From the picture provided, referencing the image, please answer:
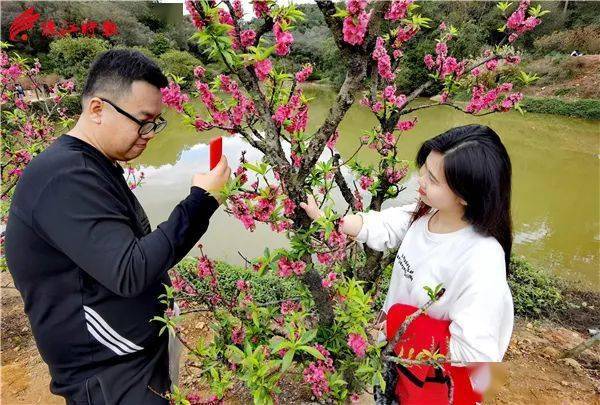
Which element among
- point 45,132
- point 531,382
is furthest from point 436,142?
point 45,132

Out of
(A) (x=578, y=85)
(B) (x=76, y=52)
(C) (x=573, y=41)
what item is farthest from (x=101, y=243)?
(C) (x=573, y=41)

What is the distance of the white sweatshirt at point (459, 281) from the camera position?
1.31 m

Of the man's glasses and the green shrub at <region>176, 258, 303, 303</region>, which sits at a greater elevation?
the man's glasses

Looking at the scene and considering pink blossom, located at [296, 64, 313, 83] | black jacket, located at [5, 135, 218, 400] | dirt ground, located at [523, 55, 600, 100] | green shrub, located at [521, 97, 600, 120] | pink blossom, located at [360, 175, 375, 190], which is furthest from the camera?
dirt ground, located at [523, 55, 600, 100]

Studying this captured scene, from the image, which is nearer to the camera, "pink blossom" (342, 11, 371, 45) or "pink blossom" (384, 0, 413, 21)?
"pink blossom" (342, 11, 371, 45)

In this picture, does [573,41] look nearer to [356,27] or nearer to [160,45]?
[160,45]

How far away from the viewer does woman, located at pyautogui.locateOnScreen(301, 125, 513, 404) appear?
1345 mm

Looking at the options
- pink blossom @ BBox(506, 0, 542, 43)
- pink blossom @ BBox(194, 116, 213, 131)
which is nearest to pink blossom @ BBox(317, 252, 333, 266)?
pink blossom @ BBox(194, 116, 213, 131)

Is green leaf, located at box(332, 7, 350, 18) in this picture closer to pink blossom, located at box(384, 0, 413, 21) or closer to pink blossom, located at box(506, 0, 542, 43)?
pink blossom, located at box(384, 0, 413, 21)

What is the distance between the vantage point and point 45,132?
3.99 metres

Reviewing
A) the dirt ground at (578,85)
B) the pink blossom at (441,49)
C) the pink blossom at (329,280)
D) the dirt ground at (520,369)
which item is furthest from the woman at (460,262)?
the dirt ground at (578,85)

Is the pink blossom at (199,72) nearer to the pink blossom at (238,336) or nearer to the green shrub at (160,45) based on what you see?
the pink blossom at (238,336)

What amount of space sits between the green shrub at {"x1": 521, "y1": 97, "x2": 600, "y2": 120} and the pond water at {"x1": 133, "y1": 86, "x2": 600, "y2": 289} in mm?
648

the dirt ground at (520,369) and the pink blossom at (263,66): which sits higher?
the pink blossom at (263,66)
